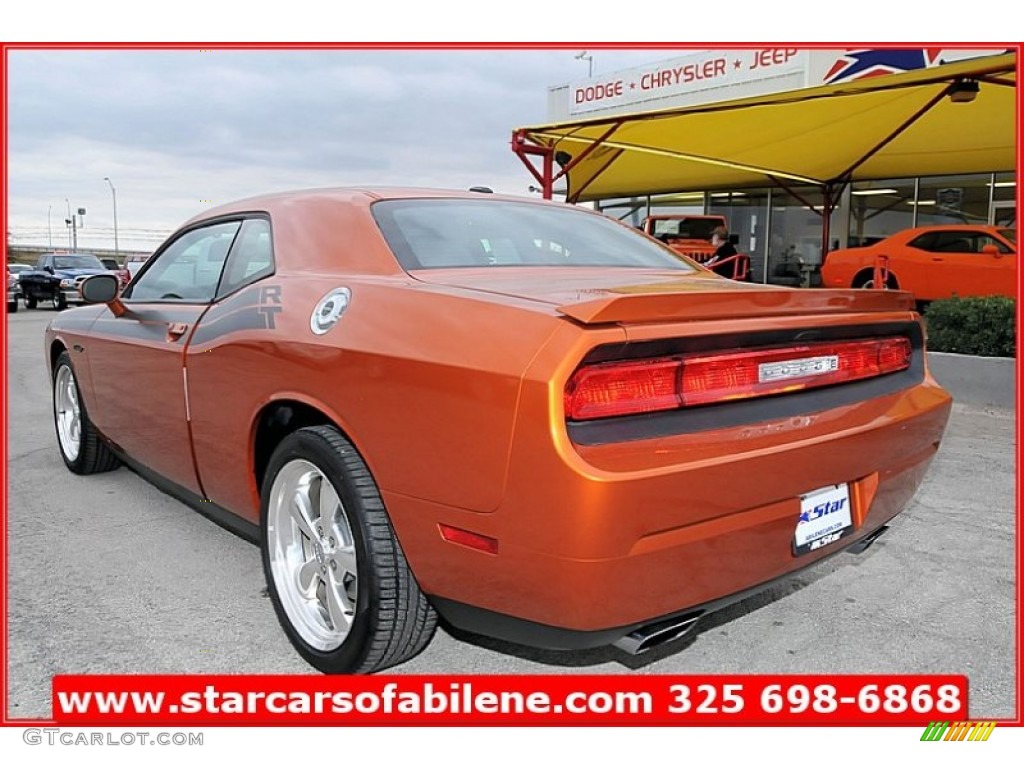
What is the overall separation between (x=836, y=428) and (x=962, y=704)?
Result: 0.87m

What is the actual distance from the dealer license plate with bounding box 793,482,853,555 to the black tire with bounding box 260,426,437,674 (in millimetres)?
1021

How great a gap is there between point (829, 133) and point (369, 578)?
10.3m

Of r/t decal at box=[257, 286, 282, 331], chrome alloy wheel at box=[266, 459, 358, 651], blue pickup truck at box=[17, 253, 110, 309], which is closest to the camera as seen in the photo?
chrome alloy wheel at box=[266, 459, 358, 651]

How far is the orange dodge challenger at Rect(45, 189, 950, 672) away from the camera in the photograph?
188 cm

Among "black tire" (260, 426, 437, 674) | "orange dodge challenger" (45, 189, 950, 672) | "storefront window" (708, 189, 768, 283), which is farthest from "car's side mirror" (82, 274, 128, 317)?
"storefront window" (708, 189, 768, 283)

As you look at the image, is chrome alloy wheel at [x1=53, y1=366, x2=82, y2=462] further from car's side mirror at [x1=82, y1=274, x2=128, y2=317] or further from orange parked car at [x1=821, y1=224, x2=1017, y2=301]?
orange parked car at [x1=821, y1=224, x2=1017, y2=301]

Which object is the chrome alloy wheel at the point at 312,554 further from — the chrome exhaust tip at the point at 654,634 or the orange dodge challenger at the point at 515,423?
the chrome exhaust tip at the point at 654,634

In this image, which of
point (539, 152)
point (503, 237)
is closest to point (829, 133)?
point (539, 152)

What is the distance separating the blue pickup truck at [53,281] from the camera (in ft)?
66.2

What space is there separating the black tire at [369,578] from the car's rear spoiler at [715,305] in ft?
2.49

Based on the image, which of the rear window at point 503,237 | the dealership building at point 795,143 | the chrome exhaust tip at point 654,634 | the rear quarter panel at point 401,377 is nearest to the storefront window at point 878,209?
the dealership building at point 795,143

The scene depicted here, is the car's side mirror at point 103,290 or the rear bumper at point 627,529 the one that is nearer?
the rear bumper at point 627,529

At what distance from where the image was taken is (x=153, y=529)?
3746 mm

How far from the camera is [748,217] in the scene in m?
18.5
